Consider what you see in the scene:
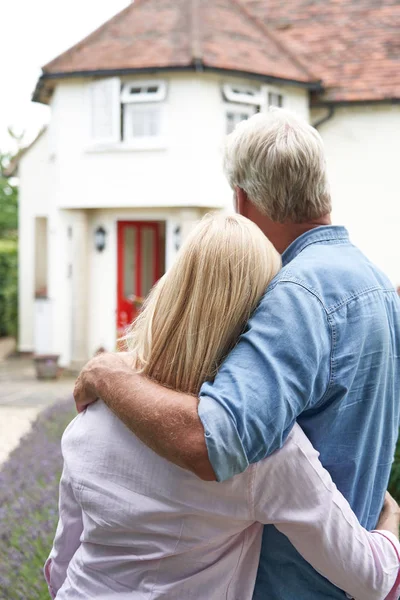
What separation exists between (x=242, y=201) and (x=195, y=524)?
2.50 feet

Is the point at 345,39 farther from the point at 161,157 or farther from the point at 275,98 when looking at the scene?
the point at 161,157

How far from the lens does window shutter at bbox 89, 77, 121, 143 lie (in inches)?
503

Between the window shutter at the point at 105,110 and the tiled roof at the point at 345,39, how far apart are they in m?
3.78

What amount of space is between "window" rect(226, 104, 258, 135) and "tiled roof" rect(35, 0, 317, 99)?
67 centimetres

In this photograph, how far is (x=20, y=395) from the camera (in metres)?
11.4

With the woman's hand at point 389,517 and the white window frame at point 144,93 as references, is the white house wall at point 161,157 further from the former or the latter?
the woman's hand at point 389,517

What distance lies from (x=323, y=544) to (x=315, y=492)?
117 mm

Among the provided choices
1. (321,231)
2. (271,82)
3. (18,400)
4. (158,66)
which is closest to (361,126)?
(271,82)

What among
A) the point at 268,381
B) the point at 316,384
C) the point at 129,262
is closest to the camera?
the point at 268,381

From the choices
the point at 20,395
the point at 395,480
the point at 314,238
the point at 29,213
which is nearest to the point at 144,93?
the point at 29,213

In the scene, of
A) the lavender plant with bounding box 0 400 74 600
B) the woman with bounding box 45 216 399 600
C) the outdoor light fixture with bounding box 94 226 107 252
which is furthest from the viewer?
the outdoor light fixture with bounding box 94 226 107 252

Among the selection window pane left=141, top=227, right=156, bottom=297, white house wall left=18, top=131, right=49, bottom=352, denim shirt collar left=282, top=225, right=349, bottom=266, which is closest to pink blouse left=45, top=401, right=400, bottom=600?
denim shirt collar left=282, top=225, right=349, bottom=266

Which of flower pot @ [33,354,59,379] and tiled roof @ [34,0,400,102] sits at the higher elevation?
tiled roof @ [34,0,400,102]

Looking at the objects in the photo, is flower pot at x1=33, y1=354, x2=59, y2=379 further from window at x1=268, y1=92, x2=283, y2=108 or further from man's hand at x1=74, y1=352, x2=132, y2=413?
man's hand at x1=74, y1=352, x2=132, y2=413
